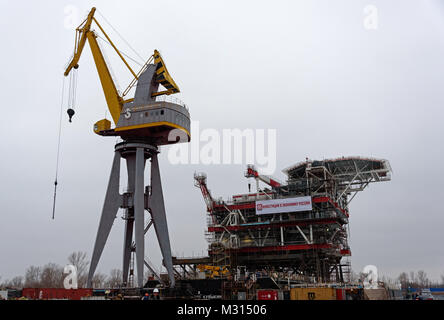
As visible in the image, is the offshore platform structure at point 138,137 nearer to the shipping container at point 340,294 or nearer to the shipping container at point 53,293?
the shipping container at point 53,293

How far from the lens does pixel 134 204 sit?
5047 centimetres

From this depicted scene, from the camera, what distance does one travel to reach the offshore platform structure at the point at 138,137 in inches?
1973

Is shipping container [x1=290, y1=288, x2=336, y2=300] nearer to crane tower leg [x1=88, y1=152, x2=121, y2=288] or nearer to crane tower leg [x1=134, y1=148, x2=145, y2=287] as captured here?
crane tower leg [x1=134, y1=148, x2=145, y2=287]

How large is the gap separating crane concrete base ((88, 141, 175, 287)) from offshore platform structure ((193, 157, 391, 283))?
17.9 m

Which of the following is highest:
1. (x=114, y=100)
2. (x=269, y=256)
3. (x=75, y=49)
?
(x=75, y=49)

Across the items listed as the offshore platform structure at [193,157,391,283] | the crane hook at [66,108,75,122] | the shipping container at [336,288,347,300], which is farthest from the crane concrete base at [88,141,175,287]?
the shipping container at [336,288,347,300]

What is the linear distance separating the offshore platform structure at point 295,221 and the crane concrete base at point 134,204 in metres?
17.9

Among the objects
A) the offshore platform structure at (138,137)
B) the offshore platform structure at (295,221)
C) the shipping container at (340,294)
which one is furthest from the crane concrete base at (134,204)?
the shipping container at (340,294)

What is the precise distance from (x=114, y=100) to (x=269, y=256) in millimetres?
37911
